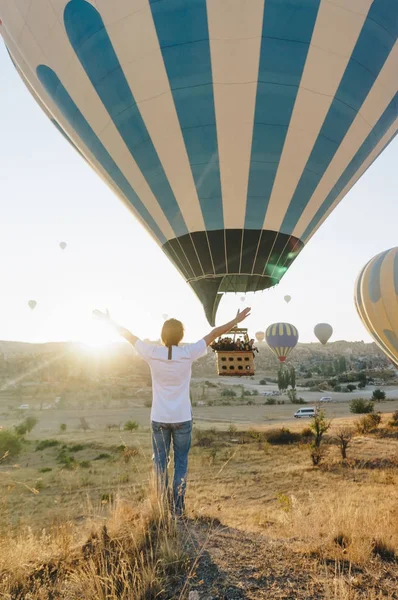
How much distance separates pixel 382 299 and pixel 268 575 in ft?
57.2

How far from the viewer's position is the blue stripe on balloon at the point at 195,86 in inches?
271

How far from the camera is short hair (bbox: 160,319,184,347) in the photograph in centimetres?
322

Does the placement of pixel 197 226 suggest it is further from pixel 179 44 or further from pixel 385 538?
pixel 385 538

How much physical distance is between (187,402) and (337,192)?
7.57 m

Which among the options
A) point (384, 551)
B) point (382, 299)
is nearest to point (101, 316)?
point (384, 551)

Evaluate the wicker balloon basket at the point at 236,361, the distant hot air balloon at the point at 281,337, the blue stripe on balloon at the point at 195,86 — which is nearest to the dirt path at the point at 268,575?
the wicker balloon basket at the point at 236,361

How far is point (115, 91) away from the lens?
780 cm

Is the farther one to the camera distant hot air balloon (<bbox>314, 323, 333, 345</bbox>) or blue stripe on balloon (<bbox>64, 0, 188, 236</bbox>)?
distant hot air balloon (<bbox>314, 323, 333, 345</bbox>)

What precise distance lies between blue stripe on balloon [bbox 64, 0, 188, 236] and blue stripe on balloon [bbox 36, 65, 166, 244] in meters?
0.64

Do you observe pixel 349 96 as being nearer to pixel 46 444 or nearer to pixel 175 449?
pixel 175 449

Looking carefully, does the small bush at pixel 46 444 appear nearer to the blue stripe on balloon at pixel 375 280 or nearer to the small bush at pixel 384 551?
the blue stripe on balloon at pixel 375 280

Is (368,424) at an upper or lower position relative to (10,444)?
upper

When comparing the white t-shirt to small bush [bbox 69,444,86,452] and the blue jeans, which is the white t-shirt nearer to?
the blue jeans

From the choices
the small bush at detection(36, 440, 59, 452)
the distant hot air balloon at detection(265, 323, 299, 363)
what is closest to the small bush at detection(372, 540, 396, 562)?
the small bush at detection(36, 440, 59, 452)
